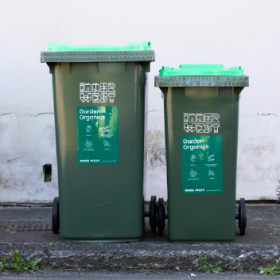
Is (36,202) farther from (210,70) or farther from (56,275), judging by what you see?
(210,70)

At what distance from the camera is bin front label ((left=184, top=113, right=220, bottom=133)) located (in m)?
3.31

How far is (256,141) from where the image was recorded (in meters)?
5.26

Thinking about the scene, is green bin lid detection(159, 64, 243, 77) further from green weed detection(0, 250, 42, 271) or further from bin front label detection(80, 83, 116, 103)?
green weed detection(0, 250, 42, 271)

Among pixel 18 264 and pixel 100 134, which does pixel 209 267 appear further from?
pixel 18 264

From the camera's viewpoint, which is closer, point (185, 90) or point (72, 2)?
point (185, 90)

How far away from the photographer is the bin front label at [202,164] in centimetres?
332

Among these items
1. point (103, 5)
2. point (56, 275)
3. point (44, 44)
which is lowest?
point (56, 275)

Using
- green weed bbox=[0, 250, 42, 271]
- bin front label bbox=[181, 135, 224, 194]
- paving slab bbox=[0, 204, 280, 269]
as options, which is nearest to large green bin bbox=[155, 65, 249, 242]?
bin front label bbox=[181, 135, 224, 194]

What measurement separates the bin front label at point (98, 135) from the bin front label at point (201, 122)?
1.85 feet

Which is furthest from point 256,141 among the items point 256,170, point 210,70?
point 210,70

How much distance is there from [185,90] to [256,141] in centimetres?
229

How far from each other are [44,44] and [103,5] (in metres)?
0.87

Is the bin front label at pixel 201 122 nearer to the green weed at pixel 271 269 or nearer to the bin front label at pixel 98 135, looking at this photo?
the bin front label at pixel 98 135

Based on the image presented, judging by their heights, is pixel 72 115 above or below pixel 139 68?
below
